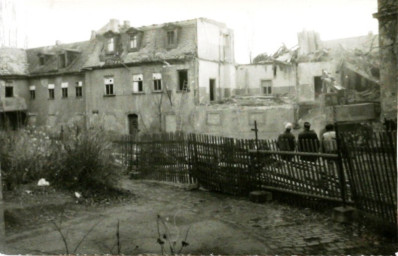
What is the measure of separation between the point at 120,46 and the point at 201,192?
59.8 ft

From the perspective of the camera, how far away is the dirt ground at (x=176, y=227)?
16.5 ft

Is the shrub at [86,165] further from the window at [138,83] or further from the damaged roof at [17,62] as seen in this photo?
the damaged roof at [17,62]

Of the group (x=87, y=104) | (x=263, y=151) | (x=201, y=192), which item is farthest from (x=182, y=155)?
(x=87, y=104)

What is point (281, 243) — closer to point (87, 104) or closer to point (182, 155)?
point (182, 155)

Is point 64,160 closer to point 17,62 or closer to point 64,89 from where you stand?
point 64,89

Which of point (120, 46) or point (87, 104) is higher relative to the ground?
point (120, 46)

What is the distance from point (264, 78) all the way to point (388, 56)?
804 inches

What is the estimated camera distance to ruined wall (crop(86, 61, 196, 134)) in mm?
22797

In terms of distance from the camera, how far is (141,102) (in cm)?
2445

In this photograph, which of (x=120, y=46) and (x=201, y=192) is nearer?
(x=201, y=192)

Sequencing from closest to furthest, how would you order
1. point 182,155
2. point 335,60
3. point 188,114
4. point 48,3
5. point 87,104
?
point 48,3, point 182,155, point 335,60, point 188,114, point 87,104

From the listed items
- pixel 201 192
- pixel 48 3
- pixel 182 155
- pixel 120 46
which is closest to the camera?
pixel 48 3

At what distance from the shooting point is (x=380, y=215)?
518 centimetres

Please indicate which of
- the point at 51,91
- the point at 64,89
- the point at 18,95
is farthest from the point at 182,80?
the point at 18,95
